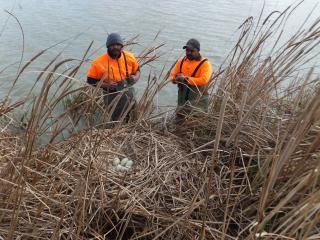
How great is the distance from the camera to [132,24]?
38.0 ft

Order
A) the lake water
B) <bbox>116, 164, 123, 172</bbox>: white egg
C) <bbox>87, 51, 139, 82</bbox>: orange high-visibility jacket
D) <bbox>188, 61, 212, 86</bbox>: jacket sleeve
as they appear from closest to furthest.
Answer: <bbox>116, 164, 123, 172</bbox>: white egg → <bbox>188, 61, 212, 86</bbox>: jacket sleeve → <bbox>87, 51, 139, 82</bbox>: orange high-visibility jacket → the lake water

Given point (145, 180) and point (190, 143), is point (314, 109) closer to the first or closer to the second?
point (145, 180)

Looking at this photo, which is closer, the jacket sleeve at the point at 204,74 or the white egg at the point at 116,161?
the white egg at the point at 116,161

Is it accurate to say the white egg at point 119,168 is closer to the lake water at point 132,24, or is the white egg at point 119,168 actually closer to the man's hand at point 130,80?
the man's hand at point 130,80

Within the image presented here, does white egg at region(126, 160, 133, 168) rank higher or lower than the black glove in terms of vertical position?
lower

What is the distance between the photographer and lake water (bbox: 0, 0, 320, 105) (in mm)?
8883

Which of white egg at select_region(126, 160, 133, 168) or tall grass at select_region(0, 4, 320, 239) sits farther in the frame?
white egg at select_region(126, 160, 133, 168)

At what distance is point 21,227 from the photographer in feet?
6.32

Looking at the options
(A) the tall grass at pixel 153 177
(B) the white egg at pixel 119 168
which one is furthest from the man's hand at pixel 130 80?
(B) the white egg at pixel 119 168

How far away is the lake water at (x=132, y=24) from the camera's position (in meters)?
8.88

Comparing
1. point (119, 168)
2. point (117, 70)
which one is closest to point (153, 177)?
point (119, 168)

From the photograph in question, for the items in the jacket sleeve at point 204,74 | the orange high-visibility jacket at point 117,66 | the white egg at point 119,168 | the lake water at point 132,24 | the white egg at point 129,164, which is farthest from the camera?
the lake water at point 132,24

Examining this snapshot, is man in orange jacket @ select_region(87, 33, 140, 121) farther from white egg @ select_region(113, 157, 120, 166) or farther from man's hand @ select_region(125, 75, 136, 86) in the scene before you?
white egg @ select_region(113, 157, 120, 166)

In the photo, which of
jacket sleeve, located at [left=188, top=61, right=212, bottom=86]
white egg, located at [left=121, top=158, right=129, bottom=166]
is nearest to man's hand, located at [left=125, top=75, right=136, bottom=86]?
jacket sleeve, located at [left=188, top=61, right=212, bottom=86]
